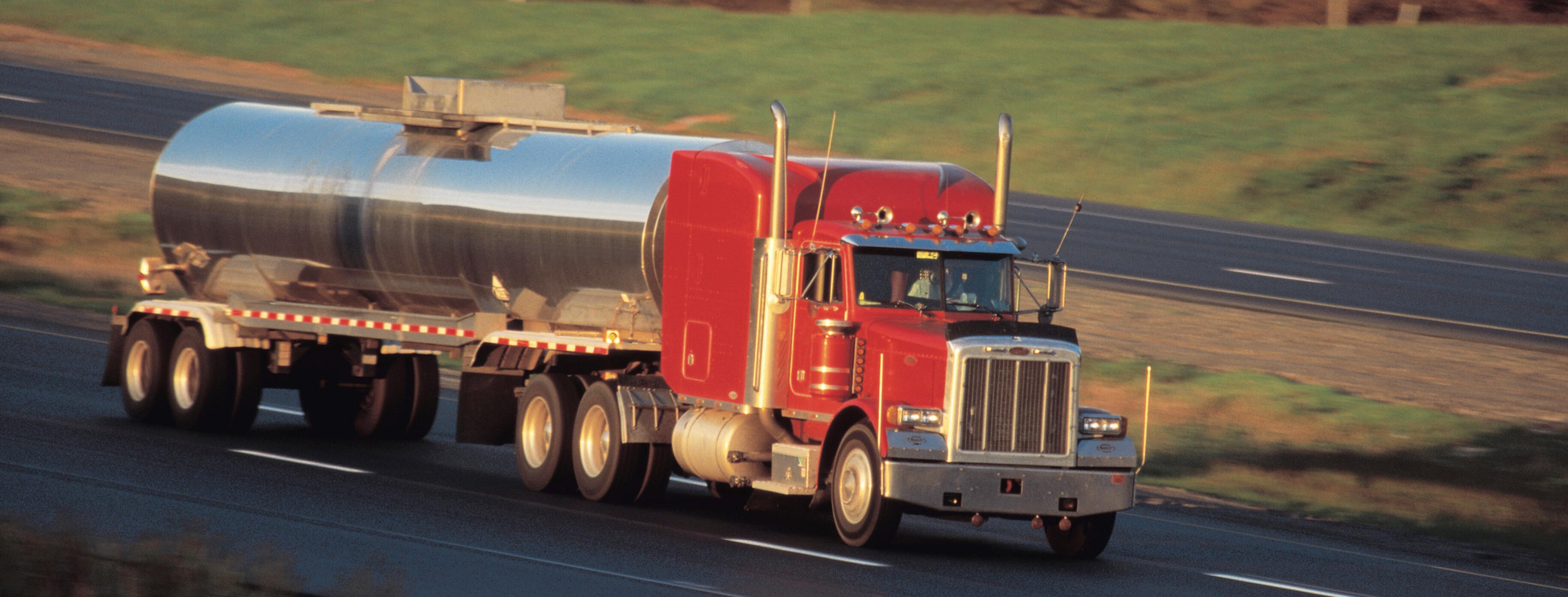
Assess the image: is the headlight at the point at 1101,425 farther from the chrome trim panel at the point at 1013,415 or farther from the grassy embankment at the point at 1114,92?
the grassy embankment at the point at 1114,92

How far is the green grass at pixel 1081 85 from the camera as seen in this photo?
1475 inches

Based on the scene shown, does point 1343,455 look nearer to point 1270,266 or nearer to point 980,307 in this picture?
point 980,307

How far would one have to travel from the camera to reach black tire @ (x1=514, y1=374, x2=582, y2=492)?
15883mm

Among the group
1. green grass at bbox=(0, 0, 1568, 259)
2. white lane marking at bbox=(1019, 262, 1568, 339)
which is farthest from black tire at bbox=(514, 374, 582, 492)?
green grass at bbox=(0, 0, 1568, 259)

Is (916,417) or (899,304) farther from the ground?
(899,304)

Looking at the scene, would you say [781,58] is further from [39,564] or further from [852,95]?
[39,564]

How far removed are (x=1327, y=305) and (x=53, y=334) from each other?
1772cm

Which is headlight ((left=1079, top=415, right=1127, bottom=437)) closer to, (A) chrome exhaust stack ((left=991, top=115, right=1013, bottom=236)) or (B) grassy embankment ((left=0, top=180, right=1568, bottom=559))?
(A) chrome exhaust stack ((left=991, top=115, right=1013, bottom=236))

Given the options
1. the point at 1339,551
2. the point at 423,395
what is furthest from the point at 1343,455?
the point at 423,395

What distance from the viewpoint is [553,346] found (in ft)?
52.0

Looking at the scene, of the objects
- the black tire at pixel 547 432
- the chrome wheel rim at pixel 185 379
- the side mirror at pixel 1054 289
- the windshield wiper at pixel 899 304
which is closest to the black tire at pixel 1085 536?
the side mirror at pixel 1054 289

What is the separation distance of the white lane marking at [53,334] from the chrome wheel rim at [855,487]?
13.9m

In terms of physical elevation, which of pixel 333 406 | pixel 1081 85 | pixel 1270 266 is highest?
pixel 1081 85

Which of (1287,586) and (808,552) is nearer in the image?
(1287,586)
